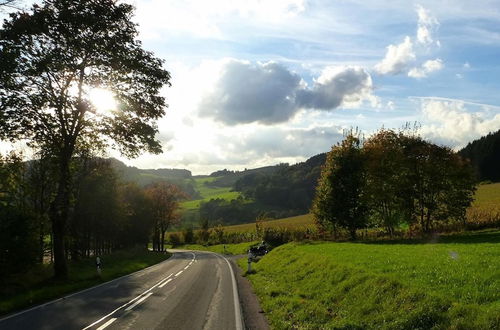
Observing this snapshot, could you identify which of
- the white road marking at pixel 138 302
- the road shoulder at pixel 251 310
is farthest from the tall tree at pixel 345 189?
the white road marking at pixel 138 302

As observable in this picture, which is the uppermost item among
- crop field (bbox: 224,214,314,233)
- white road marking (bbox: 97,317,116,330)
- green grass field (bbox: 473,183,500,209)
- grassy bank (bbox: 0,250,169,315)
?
green grass field (bbox: 473,183,500,209)

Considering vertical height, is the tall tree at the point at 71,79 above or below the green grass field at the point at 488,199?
above

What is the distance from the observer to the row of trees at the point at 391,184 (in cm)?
3891

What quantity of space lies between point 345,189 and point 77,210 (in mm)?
27777

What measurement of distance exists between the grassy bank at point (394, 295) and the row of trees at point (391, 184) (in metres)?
23.1

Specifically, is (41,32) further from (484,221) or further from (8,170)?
(484,221)

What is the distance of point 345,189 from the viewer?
42.2 meters

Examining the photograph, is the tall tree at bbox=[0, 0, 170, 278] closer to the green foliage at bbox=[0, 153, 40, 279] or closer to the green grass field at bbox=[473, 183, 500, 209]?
the green foliage at bbox=[0, 153, 40, 279]

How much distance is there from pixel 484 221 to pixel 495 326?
112 feet

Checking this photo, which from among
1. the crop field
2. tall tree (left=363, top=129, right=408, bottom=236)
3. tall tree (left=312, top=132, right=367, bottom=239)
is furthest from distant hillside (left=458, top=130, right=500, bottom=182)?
tall tree (left=312, top=132, right=367, bottom=239)

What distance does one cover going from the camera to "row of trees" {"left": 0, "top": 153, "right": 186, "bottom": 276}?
20875 millimetres

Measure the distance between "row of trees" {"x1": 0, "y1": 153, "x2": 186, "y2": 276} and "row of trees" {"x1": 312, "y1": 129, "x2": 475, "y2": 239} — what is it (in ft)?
76.9

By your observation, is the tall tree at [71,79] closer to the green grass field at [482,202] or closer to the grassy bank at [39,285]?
the grassy bank at [39,285]

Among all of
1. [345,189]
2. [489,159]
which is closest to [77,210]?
[345,189]
